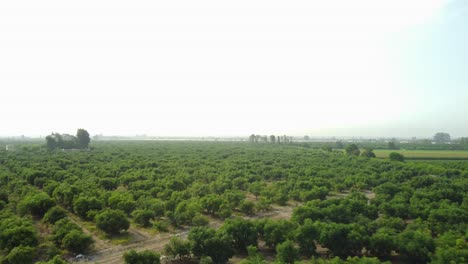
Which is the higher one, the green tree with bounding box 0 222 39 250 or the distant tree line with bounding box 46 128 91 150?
the distant tree line with bounding box 46 128 91 150

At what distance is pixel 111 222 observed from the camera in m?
27.2

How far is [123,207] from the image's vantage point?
1286 inches

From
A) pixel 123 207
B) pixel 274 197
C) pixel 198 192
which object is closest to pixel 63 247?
pixel 123 207

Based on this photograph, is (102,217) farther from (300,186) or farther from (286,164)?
(286,164)

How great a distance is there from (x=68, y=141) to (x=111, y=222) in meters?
108

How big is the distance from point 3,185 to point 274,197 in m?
42.6

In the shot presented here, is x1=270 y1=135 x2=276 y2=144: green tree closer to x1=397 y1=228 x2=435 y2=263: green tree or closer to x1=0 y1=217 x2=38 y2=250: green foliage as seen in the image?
x1=397 y1=228 x2=435 y2=263: green tree

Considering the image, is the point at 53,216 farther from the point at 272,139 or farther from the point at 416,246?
the point at 272,139

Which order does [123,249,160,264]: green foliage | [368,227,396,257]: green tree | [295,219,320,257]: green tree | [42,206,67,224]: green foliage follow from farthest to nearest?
[42,206,67,224]: green foliage < [295,219,320,257]: green tree < [368,227,396,257]: green tree < [123,249,160,264]: green foliage

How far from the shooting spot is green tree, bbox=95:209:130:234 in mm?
27297

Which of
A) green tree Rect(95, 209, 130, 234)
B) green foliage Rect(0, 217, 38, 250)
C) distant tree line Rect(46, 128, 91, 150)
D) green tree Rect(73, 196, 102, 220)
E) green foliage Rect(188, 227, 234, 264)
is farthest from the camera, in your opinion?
distant tree line Rect(46, 128, 91, 150)

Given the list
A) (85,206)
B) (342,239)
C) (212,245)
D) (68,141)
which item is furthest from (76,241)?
(68,141)

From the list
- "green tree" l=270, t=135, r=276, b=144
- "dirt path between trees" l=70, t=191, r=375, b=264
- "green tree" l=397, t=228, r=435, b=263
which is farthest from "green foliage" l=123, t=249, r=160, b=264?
"green tree" l=270, t=135, r=276, b=144

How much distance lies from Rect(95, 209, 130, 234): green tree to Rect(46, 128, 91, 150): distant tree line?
105093 mm
